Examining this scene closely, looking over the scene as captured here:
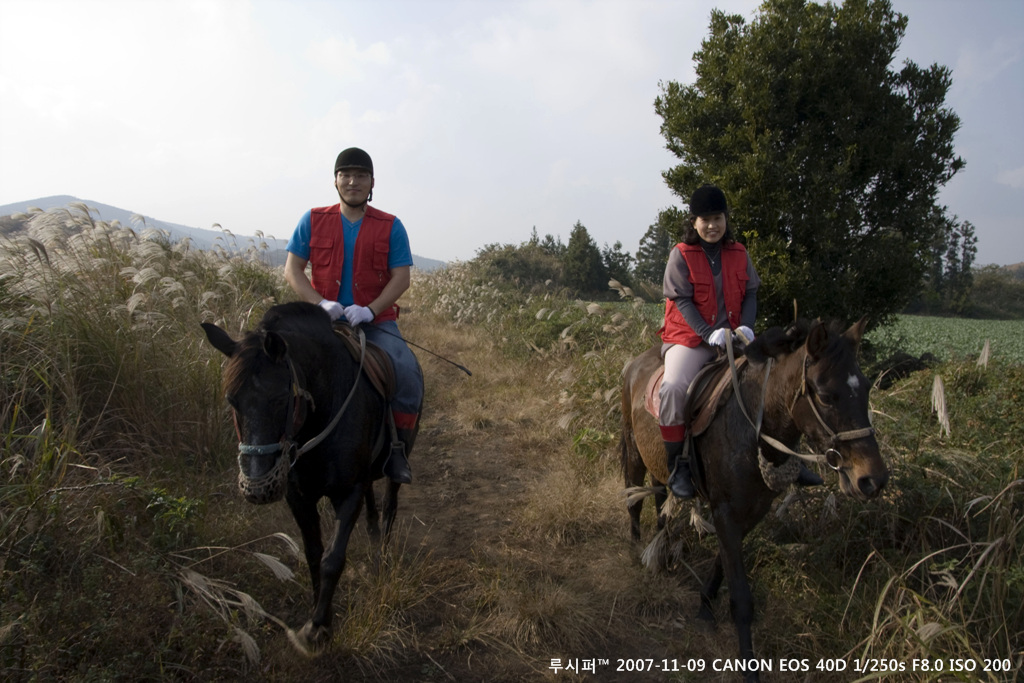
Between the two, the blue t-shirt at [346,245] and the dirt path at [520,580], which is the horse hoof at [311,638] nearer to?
the dirt path at [520,580]

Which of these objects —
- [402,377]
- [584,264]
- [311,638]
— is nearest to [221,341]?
[402,377]

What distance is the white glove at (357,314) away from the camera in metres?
3.74

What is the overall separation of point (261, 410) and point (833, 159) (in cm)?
905

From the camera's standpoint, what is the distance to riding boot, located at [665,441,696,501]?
142 inches

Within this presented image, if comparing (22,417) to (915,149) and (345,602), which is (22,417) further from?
(915,149)

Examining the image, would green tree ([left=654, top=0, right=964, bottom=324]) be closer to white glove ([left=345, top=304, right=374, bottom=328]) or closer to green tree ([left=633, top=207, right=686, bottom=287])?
white glove ([left=345, top=304, right=374, bottom=328])

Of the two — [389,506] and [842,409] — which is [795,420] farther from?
[389,506]

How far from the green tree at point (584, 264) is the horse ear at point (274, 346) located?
22368 millimetres

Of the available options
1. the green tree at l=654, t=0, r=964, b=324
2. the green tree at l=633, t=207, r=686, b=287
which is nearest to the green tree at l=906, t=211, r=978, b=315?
the green tree at l=633, t=207, r=686, b=287

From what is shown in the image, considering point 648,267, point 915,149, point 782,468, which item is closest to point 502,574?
point 782,468

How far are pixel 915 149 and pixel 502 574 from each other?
899 cm

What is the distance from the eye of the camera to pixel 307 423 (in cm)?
305

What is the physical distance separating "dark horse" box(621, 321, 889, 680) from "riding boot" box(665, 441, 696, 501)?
89 mm

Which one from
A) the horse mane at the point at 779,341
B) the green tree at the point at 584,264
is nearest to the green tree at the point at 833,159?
the horse mane at the point at 779,341
